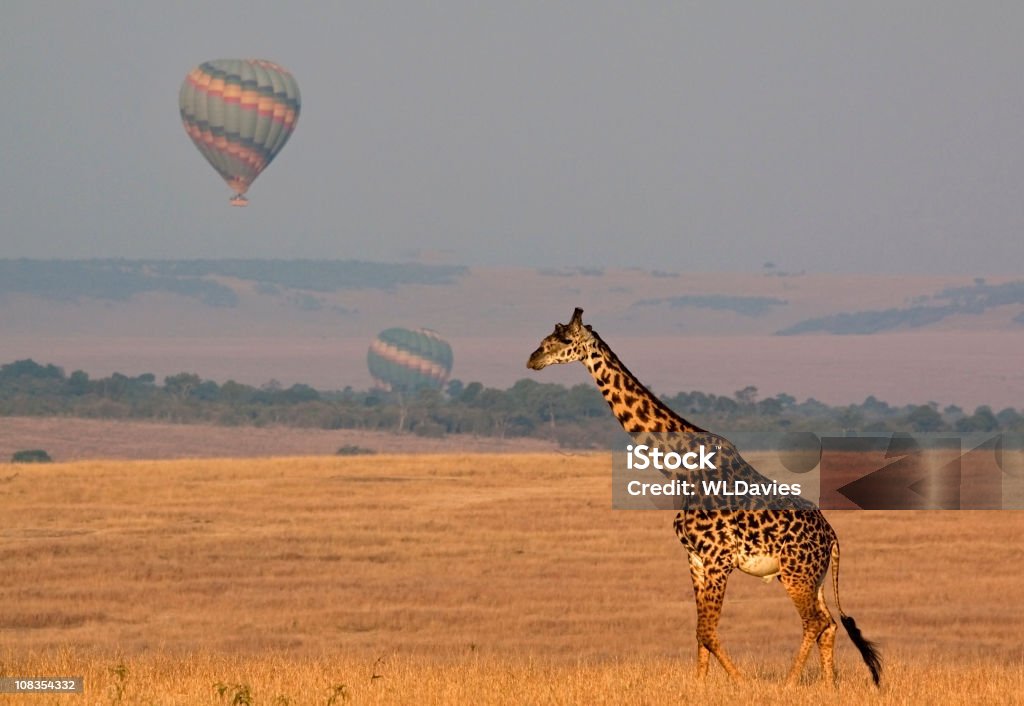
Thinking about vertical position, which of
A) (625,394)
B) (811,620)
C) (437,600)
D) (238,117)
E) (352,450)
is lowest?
(437,600)

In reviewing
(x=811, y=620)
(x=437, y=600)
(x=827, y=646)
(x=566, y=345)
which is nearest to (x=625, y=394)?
(x=566, y=345)

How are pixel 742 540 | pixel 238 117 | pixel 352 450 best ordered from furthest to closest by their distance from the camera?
1. pixel 352 450
2. pixel 238 117
3. pixel 742 540

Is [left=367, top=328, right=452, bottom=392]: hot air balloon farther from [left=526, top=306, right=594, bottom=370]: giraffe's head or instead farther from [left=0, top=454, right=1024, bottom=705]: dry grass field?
[left=526, top=306, right=594, bottom=370]: giraffe's head

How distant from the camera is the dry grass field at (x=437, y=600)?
15000 millimetres

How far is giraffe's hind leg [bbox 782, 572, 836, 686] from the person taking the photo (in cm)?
1380

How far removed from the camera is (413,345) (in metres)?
190

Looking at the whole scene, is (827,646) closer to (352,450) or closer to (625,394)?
(625,394)

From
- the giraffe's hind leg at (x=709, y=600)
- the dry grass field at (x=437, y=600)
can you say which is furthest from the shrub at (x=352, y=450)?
the giraffe's hind leg at (x=709, y=600)

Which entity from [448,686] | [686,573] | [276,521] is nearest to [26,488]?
[276,521]

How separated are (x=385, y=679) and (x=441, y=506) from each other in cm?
3574

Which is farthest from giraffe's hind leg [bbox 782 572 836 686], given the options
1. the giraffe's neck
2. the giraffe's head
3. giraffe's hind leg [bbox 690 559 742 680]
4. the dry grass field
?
the giraffe's head

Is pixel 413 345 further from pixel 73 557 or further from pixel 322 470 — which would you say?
pixel 73 557

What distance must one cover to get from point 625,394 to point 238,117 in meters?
99.3

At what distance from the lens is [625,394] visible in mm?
14281
